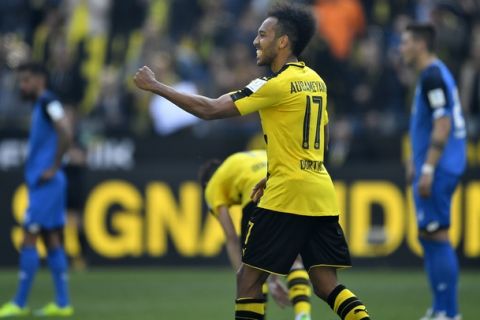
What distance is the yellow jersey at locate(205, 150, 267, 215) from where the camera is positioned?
30.5 feet

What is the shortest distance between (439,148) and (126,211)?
723 centimetres

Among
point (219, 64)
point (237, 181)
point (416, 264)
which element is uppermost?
point (219, 64)

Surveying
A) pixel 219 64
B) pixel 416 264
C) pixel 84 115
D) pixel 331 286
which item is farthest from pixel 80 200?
pixel 331 286

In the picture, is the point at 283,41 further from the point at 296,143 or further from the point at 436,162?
the point at 436,162

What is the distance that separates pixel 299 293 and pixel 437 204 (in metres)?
1.78

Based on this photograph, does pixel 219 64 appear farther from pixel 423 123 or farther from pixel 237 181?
pixel 237 181

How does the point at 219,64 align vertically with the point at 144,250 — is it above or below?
above

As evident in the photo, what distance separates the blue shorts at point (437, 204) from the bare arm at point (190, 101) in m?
3.49

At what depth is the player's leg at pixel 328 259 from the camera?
778 centimetres

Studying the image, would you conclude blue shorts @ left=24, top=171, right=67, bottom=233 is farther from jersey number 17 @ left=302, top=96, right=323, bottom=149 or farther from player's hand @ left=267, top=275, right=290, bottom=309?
jersey number 17 @ left=302, top=96, right=323, bottom=149

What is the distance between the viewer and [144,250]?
54.7 ft

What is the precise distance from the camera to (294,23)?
25.3 ft

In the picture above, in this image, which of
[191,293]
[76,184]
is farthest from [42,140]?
[76,184]

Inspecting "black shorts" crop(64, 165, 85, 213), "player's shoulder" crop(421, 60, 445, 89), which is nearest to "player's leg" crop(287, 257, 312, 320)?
"player's shoulder" crop(421, 60, 445, 89)
